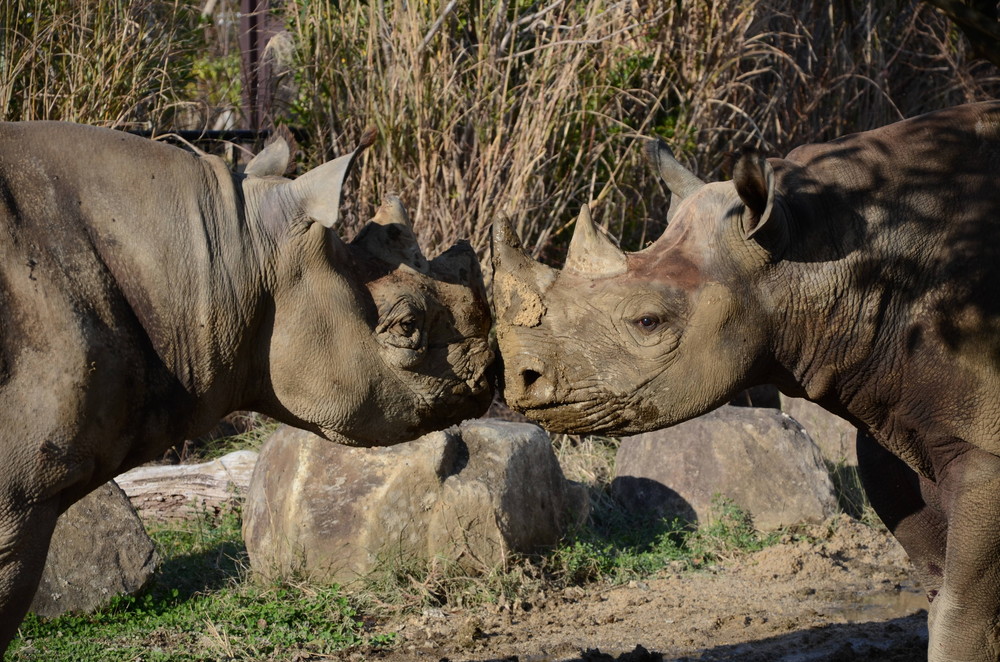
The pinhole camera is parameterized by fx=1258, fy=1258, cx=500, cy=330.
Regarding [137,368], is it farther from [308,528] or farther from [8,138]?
[308,528]

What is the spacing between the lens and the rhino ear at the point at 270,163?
13.5 feet

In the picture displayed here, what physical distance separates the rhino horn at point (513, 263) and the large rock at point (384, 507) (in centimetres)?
224

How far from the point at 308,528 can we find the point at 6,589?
3.11m

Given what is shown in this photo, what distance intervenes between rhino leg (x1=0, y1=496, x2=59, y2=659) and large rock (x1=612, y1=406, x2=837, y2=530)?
475 centimetres

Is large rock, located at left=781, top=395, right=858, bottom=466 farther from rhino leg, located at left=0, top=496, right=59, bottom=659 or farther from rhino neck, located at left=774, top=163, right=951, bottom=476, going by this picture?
rhino leg, located at left=0, top=496, right=59, bottom=659

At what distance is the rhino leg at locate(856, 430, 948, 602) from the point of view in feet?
15.5

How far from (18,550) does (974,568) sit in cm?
283

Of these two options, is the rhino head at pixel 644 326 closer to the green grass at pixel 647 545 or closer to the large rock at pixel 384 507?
the large rock at pixel 384 507

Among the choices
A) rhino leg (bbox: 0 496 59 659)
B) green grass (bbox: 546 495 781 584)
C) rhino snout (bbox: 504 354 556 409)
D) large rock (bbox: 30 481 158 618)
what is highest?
rhino snout (bbox: 504 354 556 409)

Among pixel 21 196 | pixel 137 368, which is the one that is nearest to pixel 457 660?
pixel 137 368

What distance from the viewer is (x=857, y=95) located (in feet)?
33.6

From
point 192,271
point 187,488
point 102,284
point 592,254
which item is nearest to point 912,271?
point 592,254

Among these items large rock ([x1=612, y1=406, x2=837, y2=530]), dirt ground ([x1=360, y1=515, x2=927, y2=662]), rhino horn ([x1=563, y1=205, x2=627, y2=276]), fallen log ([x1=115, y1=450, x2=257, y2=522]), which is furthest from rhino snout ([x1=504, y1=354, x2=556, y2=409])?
fallen log ([x1=115, y1=450, x2=257, y2=522])

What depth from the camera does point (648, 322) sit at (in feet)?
13.3
